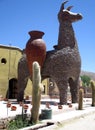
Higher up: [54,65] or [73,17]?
[73,17]

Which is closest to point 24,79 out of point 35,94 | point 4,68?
point 4,68

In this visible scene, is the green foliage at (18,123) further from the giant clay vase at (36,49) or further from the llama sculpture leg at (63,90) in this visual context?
the giant clay vase at (36,49)

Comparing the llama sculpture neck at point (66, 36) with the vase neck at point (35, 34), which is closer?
the llama sculpture neck at point (66, 36)

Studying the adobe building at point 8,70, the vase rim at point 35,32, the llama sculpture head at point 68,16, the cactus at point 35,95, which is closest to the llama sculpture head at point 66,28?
the llama sculpture head at point 68,16

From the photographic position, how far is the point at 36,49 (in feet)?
77.1

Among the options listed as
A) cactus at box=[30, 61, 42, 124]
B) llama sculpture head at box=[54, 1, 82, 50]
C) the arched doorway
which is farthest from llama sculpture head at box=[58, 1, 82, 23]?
cactus at box=[30, 61, 42, 124]

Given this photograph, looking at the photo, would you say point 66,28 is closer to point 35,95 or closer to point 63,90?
point 63,90

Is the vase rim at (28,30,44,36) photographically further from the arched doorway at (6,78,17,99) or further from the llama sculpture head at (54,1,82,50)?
the arched doorway at (6,78,17,99)

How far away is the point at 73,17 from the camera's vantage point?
24.1m

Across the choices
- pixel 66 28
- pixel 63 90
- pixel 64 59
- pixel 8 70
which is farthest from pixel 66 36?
pixel 8 70

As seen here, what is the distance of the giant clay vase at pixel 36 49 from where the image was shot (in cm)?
2353

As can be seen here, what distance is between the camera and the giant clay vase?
77.2ft

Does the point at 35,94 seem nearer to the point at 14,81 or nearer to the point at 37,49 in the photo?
the point at 37,49

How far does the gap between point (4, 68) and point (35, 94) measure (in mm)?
18897
